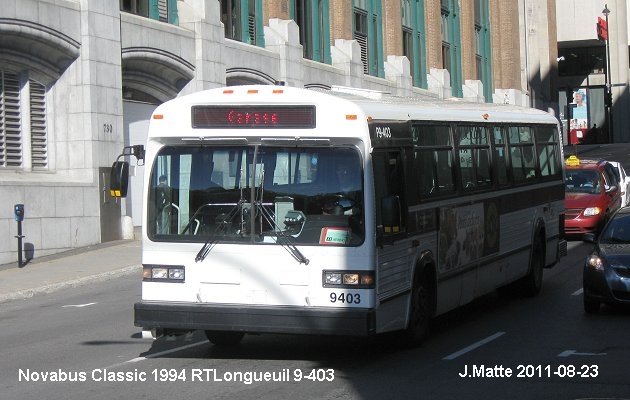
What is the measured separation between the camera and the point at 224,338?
12680 mm

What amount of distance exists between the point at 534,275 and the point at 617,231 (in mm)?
2409

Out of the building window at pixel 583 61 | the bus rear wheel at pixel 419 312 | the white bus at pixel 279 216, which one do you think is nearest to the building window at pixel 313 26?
the bus rear wheel at pixel 419 312

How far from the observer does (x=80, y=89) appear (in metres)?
27.9

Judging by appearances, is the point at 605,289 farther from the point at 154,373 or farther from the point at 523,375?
the point at 154,373

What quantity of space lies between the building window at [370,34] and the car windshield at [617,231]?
30416 mm

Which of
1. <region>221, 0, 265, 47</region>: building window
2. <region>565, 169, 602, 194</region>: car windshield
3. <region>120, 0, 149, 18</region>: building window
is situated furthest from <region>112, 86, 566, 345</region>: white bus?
<region>221, 0, 265, 47</region>: building window

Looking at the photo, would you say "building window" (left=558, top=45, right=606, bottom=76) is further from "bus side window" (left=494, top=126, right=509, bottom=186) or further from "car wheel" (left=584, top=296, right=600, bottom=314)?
"car wheel" (left=584, top=296, right=600, bottom=314)

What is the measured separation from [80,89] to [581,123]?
81557mm

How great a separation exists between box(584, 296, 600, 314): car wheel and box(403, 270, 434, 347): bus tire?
3.17 m

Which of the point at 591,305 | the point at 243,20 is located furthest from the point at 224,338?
the point at 243,20

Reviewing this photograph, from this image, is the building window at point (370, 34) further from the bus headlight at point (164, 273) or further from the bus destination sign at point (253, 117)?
the bus headlight at point (164, 273)

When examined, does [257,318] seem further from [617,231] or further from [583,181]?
[583,181]

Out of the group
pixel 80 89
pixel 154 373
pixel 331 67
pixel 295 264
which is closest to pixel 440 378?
pixel 295 264

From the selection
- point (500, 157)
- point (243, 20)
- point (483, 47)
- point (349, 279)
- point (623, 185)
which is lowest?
point (349, 279)
